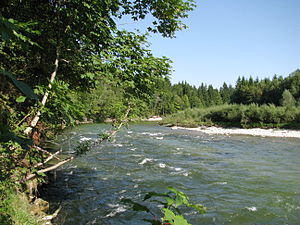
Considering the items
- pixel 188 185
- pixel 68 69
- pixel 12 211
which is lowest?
pixel 188 185

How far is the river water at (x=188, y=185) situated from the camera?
19.8 ft

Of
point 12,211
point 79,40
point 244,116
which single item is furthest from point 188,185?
point 244,116

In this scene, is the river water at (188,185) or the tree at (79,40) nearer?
the tree at (79,40)

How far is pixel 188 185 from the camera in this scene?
857cm

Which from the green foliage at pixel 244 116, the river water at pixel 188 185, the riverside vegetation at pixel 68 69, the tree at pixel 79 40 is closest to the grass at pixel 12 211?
the riverside vegetation at pixel 68 69

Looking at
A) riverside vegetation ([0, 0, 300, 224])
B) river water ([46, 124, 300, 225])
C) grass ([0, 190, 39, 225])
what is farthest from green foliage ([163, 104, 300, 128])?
grass ([0, 190, 39, 225])

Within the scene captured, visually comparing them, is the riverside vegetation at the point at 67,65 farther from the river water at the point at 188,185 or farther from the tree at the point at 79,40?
the river water at the point at 188,185

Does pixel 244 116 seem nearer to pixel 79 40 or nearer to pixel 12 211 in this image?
pixel 79 40

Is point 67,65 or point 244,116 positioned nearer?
point 67,65

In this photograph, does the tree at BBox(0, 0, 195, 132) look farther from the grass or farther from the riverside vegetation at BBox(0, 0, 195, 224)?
the grass

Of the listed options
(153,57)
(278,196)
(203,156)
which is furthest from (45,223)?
(203,156)

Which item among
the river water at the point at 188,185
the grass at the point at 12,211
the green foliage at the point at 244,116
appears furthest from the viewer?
the green foliage at the point at 244,116

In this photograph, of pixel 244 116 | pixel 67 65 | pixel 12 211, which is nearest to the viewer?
pixel 12 211

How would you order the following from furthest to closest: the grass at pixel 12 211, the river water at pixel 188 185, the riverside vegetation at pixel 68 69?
1. the river water at pixel 188 185
2. the grass at pixel 12 211
3. the riverside vegetation at pixel 68 69
